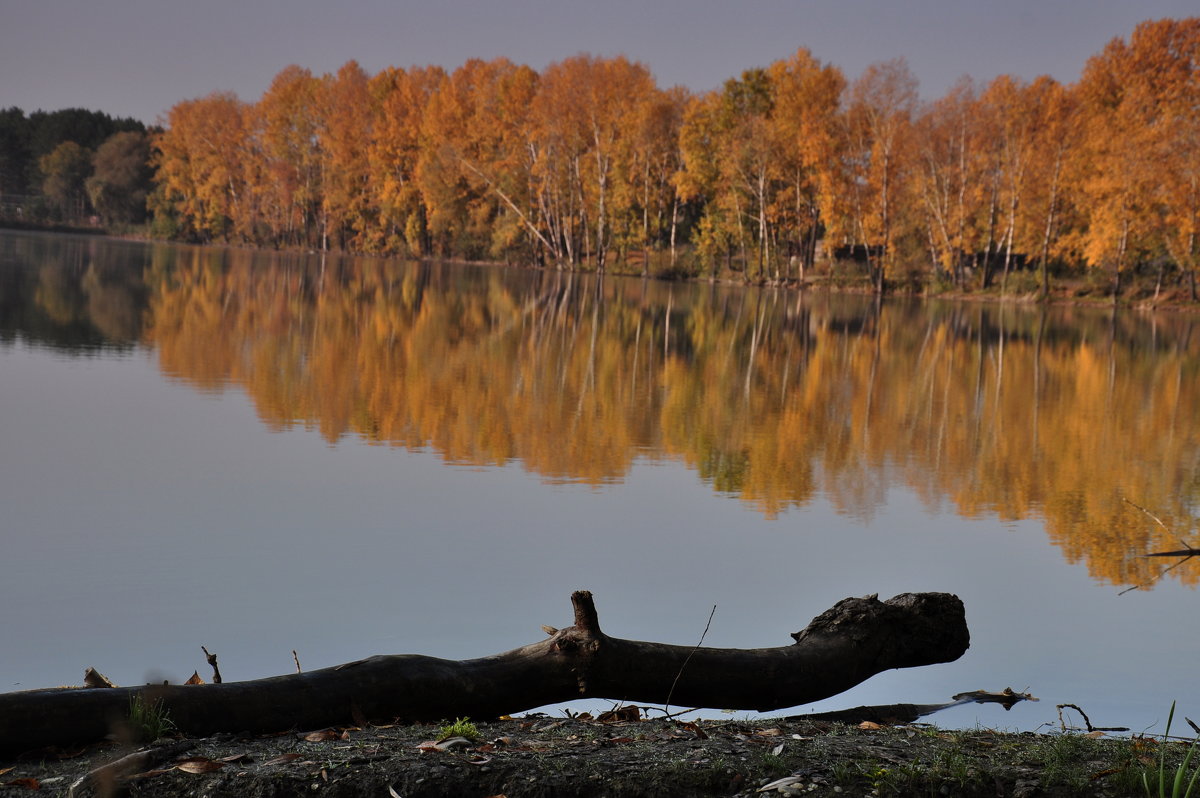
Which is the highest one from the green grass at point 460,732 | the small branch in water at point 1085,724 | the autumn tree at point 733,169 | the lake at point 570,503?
the autumn tree at point 733,169

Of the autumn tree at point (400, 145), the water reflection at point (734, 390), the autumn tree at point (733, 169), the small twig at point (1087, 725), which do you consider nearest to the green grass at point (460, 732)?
the small twig at point (1087, 725)

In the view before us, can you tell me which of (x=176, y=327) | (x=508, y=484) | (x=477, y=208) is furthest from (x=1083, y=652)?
(x=477, y=208)

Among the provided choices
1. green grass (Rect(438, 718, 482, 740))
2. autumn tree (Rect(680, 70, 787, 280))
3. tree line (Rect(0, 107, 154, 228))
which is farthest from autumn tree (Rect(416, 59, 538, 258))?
green grass (Rect(438, 718, 482, 740))

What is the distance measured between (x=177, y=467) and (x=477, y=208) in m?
64.4

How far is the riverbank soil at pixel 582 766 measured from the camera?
11.9 ft

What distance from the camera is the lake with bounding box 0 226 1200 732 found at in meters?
6.32

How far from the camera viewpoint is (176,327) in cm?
2450

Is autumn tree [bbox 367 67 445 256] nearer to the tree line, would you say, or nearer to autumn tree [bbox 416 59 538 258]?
autumn tree [bbox 416 59 538 258]

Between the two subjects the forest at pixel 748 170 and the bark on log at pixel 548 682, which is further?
the forest at pixel 748 170

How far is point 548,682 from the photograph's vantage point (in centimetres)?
473

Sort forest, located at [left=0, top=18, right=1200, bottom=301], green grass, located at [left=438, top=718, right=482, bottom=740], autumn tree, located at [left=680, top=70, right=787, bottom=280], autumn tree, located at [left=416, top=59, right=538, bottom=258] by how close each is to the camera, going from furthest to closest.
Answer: autumn tree, located at [left=416, top=59, right=538, bottom=258] → autumn tree, located at [left=680, top=70, right=787, bottom=280] → forest, located at [left=0, top=18, right=1200, bottom=301] → green grass, located at [left=438, top=718, right=482, bottom=740]

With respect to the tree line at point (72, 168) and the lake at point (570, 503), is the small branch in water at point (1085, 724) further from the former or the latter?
the tree line at point (72, 168)

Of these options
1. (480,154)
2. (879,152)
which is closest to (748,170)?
(879,152)

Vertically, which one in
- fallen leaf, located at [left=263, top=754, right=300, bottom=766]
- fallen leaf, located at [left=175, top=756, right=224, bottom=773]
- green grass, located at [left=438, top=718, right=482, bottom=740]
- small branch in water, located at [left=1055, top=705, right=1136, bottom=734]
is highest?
fallen leaf, located at [left=175, top=756, right=224, bottom=773]
